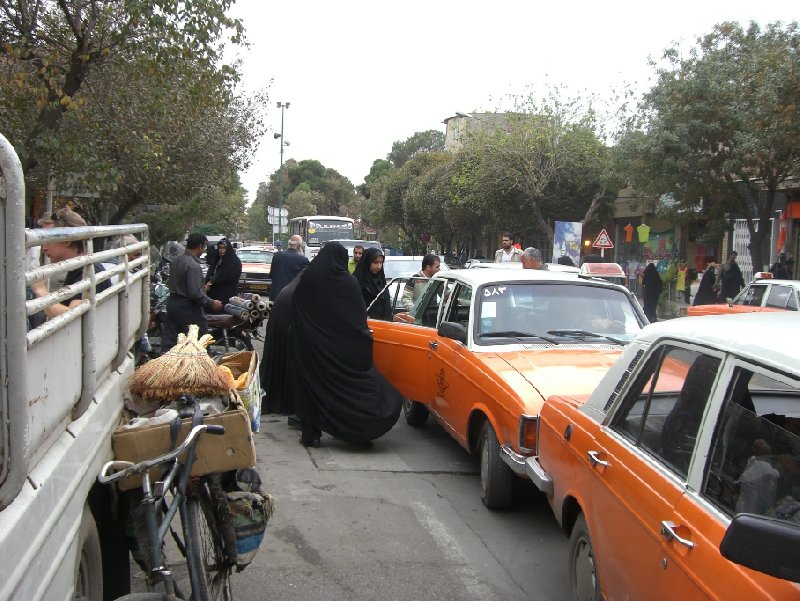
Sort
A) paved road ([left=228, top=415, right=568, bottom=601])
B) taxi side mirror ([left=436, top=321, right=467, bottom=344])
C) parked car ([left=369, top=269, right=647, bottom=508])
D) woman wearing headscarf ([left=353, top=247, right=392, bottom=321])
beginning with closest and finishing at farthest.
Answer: paved road ([left=228, top=415, right=568, bottom=601])
parked car ([left=369, top=269, right=647, bottom=508])
taxi side mirror ([left=436, top=321, right=467, bottom=344])
woman wearing headscarf ([left=353, top=247, right=392, bottom=321])

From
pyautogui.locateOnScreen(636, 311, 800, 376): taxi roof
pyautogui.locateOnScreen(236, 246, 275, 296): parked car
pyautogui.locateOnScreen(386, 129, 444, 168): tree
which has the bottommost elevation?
pyautogui.locateOnScreen(236, 246, 275, 296): parked car

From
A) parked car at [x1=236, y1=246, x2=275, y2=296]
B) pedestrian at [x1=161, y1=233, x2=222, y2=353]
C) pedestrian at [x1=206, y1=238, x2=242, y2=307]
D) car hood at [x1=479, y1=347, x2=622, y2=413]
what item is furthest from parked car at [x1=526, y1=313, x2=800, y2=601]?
parked car at [x1=236, y1=246, x2=275, y2=296]

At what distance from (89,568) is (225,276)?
890 centimetres

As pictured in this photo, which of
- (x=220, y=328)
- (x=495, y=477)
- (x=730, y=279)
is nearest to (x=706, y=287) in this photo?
(x=730, y=279)

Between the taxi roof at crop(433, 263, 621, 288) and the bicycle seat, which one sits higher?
the taxi roof at crop(433, 263, 621, 288)

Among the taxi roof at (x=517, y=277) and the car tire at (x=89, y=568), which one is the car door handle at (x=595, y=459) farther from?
the taxi roof at (x=517, y=277)

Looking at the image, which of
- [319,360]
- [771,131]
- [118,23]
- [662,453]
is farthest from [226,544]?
[771,131]

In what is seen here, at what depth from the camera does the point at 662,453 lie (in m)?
3.18

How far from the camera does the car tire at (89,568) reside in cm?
285

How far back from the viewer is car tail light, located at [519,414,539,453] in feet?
16.8

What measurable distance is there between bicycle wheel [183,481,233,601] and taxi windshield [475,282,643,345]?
129 inches

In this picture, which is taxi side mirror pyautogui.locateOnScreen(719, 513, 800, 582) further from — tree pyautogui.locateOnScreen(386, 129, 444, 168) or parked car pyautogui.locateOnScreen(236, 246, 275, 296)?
tree pyautogui.locateOnScreen(386, 129, 444, 168)

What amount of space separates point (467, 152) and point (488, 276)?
35233 millimetres

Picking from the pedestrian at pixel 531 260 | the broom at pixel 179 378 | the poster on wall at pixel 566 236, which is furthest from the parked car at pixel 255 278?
the broom at pixel 179 378
